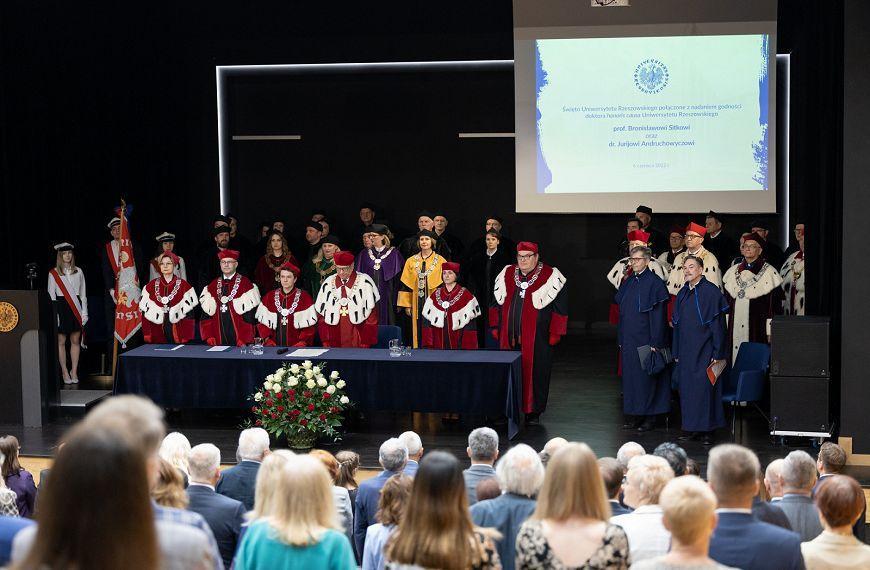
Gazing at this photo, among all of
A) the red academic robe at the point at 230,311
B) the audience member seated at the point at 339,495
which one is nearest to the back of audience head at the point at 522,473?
the audience member seated at the point at 339,495

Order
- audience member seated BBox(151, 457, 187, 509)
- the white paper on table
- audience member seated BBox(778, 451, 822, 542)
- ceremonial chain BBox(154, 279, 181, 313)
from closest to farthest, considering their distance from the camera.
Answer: audience member seated BBox(151, 457, 187, 509) < audience member seated BBox(778, 451, 822, 542) < the white paper on table < ceremonial chain BBox(154, 279, 181, 313)

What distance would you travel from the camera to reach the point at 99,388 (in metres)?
11.5

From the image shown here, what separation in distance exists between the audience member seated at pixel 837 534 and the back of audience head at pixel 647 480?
0.54 meters

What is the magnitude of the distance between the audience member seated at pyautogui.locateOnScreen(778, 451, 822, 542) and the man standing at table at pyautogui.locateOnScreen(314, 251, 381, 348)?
18.3 feet

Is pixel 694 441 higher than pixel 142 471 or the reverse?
the reverse

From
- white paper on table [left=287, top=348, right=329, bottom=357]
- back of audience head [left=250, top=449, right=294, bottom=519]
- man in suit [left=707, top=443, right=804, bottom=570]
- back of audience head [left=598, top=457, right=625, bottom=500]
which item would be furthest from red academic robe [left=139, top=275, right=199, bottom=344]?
man in suit [left=707, top=443, right=804, bottom=570]

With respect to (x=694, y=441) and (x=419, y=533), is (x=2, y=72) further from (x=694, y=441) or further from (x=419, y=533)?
(x=419, y=533)

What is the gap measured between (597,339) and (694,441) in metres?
6.12

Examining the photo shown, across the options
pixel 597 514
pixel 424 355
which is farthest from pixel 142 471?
pixel 424 355

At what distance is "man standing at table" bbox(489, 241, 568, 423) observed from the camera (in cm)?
935

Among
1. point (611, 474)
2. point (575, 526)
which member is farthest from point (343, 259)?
point (575, 526)

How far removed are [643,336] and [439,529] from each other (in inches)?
243

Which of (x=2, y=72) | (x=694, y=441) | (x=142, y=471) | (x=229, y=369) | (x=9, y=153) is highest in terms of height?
(x=2, y=72)

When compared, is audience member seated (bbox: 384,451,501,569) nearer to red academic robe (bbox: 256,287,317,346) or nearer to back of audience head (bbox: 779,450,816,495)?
back of audience head (bbox: 779,450,816,495)
